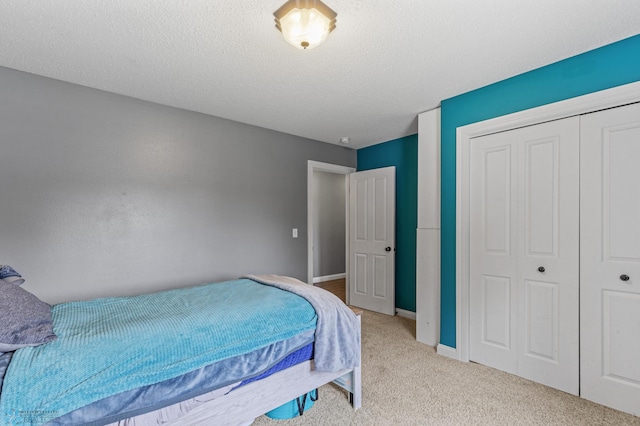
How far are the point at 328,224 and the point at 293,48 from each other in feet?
14.9

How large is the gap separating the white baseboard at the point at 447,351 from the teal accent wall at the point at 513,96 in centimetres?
4

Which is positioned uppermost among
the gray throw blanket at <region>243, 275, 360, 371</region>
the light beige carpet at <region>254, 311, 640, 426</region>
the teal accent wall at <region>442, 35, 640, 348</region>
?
the teal accent wall at <region>442, 35, 640, 348</region>

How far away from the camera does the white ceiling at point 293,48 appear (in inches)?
64.2

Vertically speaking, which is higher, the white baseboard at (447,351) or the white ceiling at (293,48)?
the white ceiling at (293,48)

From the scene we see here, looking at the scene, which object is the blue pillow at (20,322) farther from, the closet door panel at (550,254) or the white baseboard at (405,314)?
the white baseboard at (405,314)

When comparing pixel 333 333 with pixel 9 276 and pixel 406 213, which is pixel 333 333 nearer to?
pixel 9 276

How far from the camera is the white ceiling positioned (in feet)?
5.35

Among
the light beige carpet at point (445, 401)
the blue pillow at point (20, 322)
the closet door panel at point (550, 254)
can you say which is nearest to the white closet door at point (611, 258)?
the closet door panel at point (550, 254)

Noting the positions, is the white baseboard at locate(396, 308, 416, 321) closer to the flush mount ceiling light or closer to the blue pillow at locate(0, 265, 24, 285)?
the flush mount ceiling light

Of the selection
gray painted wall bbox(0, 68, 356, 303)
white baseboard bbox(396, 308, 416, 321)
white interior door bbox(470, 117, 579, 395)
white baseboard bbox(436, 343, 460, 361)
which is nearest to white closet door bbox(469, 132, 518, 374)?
white interior door bbox(470, 117, 579, 395)

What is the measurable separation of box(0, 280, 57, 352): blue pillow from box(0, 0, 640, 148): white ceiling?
59.4 inches

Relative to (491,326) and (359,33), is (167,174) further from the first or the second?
(491,326)

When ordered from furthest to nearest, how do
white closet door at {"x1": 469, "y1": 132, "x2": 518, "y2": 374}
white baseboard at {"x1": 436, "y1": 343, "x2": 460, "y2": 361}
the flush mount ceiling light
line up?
white baseboard at {"x1": 436, "y1": 343, "x2": 460, "y2": 361}, white closet door at {"x1": 469, "y1": 132, "x2": 518, "y2": 374}, the flush mount ceiling light

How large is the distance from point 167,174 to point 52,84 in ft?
3.51
